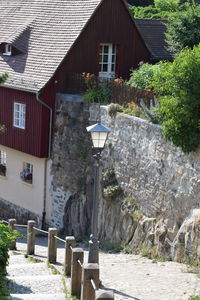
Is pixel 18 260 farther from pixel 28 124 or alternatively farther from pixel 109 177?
pixel 28 124

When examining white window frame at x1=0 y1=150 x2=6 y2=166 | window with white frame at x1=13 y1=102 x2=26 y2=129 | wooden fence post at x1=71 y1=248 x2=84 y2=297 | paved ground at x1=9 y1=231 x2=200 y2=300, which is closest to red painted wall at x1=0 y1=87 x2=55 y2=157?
window with white frame at x1=13 y1=102 x2=26 y2=129

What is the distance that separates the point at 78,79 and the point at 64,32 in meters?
1.97

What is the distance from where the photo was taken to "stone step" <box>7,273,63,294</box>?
1330cm

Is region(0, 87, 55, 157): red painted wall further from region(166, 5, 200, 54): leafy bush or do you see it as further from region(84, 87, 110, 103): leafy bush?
region(166, 5, 200, 54): leafy bush

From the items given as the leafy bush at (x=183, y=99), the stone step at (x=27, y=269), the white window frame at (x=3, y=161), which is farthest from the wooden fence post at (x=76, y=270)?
the white window frame at (x=3, y=161)

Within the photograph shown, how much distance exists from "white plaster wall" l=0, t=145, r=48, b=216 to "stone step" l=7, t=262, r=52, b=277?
7434mm

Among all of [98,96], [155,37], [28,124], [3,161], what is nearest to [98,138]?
[98,96]

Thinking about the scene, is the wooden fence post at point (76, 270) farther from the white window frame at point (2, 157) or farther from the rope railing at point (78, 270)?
the white window frame at point (2, 157)

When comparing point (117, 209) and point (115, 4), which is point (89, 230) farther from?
point (115, 4)

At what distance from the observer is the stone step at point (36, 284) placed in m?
13.3

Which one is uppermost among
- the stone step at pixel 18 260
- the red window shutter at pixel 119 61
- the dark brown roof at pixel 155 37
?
the dark brown roof at pixel 155 37

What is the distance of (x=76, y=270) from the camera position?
12.7 metres

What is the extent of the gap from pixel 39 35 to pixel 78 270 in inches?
521

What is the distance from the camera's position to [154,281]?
1411 cm
